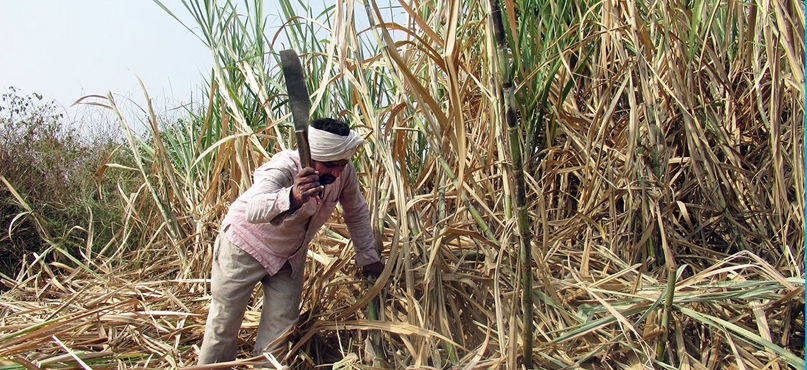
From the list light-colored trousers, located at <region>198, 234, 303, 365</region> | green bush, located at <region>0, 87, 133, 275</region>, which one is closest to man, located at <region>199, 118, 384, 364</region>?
light-colored trousers, located at <region>198, 234, 303, 365</region>

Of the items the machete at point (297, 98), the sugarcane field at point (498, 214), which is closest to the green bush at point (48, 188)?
the sugarcane field at point (498, 214)

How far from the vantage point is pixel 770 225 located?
207cm

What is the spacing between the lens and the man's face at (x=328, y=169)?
1728 mm

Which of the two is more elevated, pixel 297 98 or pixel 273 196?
pixel 297 98

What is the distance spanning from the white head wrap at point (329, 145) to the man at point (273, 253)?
1.8 inches

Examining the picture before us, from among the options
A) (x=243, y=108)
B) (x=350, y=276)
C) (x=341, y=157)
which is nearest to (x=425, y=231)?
(x=350, y=276)

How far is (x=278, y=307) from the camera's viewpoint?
1.89 metres

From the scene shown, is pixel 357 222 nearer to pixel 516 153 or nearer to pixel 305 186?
pixel 305 186

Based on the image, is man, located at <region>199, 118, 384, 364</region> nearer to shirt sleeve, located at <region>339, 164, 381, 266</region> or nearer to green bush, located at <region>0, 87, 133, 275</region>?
shirt sleeve, located at <region>339, 164, 381, 266</region>

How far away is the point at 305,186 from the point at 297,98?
0.23 meters

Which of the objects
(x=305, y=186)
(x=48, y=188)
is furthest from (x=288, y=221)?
(x=48, y=188)

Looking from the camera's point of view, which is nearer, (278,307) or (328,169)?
(328,169)

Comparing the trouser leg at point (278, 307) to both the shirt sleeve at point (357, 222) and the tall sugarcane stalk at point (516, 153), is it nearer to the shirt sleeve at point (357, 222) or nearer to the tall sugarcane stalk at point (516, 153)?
the shirt sleeve at point (357, 222)

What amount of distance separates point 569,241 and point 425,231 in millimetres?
551
